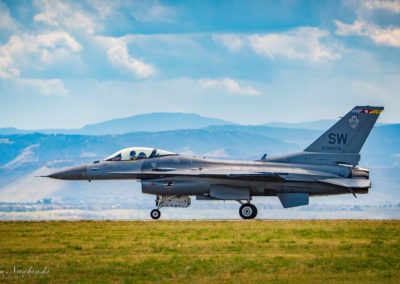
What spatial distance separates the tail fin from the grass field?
222 inches

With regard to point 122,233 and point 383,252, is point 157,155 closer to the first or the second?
point 122,233

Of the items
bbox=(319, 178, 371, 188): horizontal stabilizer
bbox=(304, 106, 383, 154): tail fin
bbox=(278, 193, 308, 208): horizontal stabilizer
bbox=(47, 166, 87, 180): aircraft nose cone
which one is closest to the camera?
bbox=(319, 178, 371, 188): horizontal stabilizer

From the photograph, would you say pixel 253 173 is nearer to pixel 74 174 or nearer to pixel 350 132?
pixel 350 132

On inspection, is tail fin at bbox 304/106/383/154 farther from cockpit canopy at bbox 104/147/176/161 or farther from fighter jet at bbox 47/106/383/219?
cockpit canopy at bbox 104/147/176/161

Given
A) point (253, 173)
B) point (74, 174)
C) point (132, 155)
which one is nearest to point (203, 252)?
point (253, 173)

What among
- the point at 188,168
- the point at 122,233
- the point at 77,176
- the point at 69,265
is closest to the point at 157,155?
the point at 188,168

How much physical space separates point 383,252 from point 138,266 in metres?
8.17

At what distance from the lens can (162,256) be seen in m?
21.0

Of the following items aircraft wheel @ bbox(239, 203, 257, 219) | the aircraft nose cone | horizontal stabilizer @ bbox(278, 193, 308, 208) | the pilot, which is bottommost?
aircraft wheel @ bbox(239, 203, 257, 219)

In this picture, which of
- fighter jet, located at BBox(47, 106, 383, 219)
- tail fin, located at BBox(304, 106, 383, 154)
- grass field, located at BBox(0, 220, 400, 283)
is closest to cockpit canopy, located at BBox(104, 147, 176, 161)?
fighter jet, located at BBox(47, 106, 383, 219)

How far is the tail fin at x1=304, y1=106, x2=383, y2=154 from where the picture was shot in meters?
33.8

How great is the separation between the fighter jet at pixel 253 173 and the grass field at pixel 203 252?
3468 mm

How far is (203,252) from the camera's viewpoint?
21703 mm

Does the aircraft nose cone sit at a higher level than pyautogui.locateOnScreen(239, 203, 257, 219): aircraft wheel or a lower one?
higher
